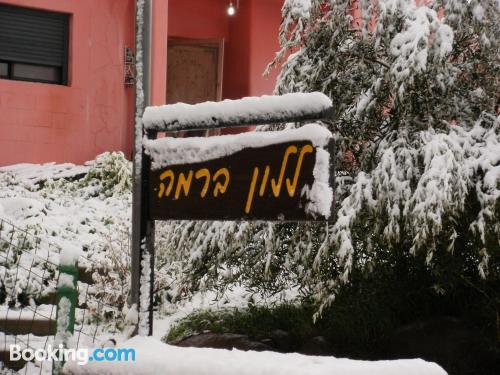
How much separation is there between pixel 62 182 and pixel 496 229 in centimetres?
620

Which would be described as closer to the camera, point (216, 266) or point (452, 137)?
point (452, 137)

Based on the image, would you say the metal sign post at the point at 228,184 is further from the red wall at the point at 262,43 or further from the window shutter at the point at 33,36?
the red wall at the point at 262,43

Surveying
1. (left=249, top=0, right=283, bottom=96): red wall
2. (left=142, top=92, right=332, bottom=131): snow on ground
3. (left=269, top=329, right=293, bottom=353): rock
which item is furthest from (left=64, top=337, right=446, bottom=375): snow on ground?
(left=249, top=0, right=283, bottom=96): red wall

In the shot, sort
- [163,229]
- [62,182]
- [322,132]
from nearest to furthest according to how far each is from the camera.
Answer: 1. [322,132]
2. [163,229]
3. [62,182]

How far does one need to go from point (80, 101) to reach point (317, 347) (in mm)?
6320

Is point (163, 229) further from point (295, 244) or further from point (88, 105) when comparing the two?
point (88, 105)

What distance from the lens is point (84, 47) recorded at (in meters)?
11.2

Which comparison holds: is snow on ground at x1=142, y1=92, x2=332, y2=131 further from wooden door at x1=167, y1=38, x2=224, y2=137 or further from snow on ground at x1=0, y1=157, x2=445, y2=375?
wooden door at x1=167, y1=38, x2=224, y2=137

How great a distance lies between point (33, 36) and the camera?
36.1ft

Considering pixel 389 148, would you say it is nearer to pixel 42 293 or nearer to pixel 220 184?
pixel 220 184

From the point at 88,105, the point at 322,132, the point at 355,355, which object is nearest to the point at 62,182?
the point at 88,105

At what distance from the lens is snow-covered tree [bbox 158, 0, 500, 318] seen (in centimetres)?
571

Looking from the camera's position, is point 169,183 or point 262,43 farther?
point 262,43

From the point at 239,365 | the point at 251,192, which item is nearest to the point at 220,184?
the point at 251,192
